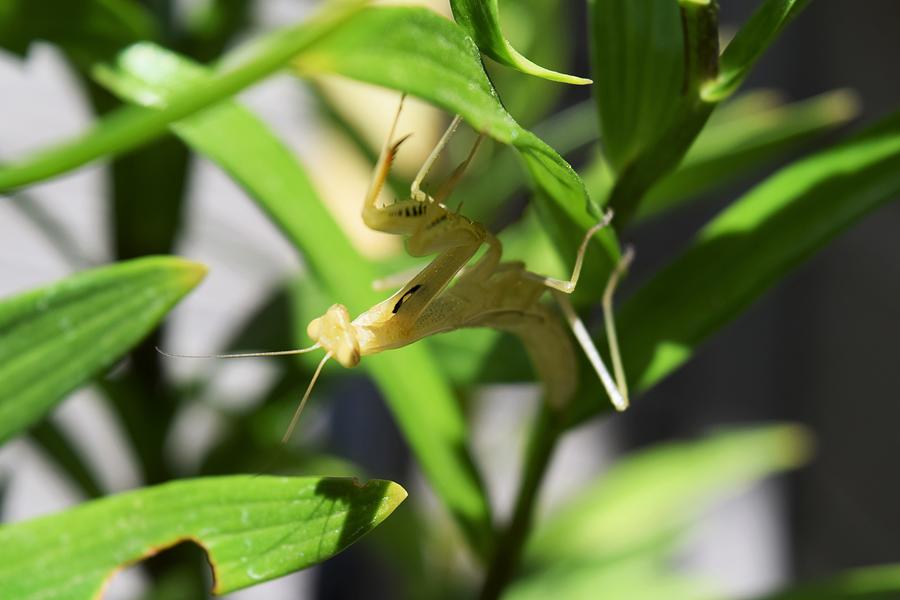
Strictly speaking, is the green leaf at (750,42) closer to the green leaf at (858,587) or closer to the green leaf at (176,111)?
the green leaf at (176,111)

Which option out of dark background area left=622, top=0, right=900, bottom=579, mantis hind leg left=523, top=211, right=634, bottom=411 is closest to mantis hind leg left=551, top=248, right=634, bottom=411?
mantis hind leg left=523, top=211, right=634, bottom=411

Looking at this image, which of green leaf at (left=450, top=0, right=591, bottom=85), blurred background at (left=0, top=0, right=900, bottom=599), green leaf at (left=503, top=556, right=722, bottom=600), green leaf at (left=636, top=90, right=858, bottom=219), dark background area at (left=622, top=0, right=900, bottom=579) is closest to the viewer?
green leaf at (left=450, top=0, right=591, bottom=85)

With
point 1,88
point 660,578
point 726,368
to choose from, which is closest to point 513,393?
point 726,368

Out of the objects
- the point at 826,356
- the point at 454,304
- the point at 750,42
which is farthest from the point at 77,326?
the point at 826,356

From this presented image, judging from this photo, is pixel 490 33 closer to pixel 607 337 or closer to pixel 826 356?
pixel 607 337

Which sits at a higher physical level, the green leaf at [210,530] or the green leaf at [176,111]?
the green leaf at [176,111]

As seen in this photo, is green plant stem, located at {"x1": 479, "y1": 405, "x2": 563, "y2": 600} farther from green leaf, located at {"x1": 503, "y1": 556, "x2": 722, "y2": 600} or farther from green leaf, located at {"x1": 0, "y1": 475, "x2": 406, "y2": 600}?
green leaf, located at {"x1": 503, "y1": 556, "x2": 722, "y2": 600}

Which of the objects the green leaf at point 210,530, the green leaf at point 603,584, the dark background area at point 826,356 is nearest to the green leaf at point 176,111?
the green leaf at point 210,530
